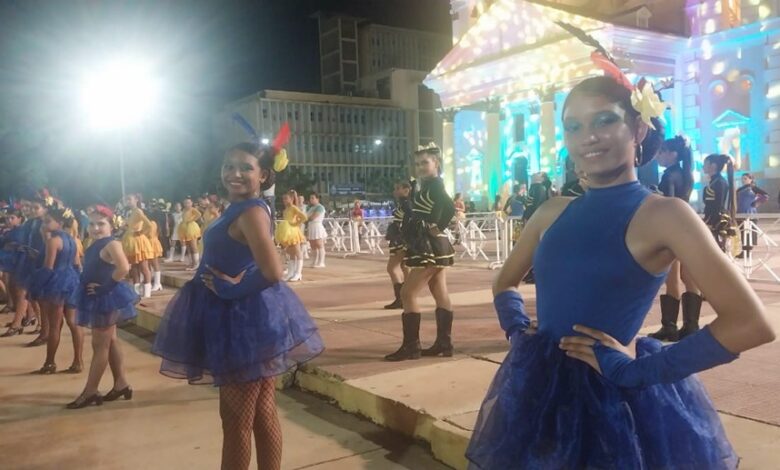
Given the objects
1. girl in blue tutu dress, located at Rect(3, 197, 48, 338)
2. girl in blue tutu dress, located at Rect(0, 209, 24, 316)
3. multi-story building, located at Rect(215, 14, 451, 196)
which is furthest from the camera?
multi-story building, located at Rect(215, 14, 451, 196)

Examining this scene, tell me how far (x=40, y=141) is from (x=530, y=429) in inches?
1700

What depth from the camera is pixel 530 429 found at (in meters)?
1.86

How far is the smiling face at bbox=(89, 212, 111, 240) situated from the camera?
578 cm

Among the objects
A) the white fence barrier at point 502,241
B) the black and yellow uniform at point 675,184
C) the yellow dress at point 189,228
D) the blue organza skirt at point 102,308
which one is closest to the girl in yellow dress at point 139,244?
the yellow dress at point 189,228

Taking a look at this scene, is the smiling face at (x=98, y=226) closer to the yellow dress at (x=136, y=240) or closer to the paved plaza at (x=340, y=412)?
the paved plaza at (x=340, y=412)

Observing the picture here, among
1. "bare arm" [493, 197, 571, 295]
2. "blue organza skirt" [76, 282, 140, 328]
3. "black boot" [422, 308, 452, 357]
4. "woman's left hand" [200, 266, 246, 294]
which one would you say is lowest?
"black boot" [422, 308, 452, 357]

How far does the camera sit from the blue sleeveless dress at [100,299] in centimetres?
553

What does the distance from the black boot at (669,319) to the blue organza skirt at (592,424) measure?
463 cm

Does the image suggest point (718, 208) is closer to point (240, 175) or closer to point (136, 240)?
point (240, 175)

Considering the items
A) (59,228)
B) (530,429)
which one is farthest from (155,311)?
(530,429)

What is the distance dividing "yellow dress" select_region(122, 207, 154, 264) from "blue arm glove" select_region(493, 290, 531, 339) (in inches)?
382

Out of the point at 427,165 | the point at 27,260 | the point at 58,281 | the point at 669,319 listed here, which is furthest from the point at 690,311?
the point at 27,260

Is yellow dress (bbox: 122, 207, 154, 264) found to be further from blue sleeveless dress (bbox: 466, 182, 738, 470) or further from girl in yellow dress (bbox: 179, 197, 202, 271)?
blue sleeveless dress (bbox: 466, 182, 738, 470)

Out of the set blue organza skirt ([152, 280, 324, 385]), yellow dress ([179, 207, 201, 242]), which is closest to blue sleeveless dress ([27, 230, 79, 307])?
blue organza skirt ([152, 280, 324, 385])
